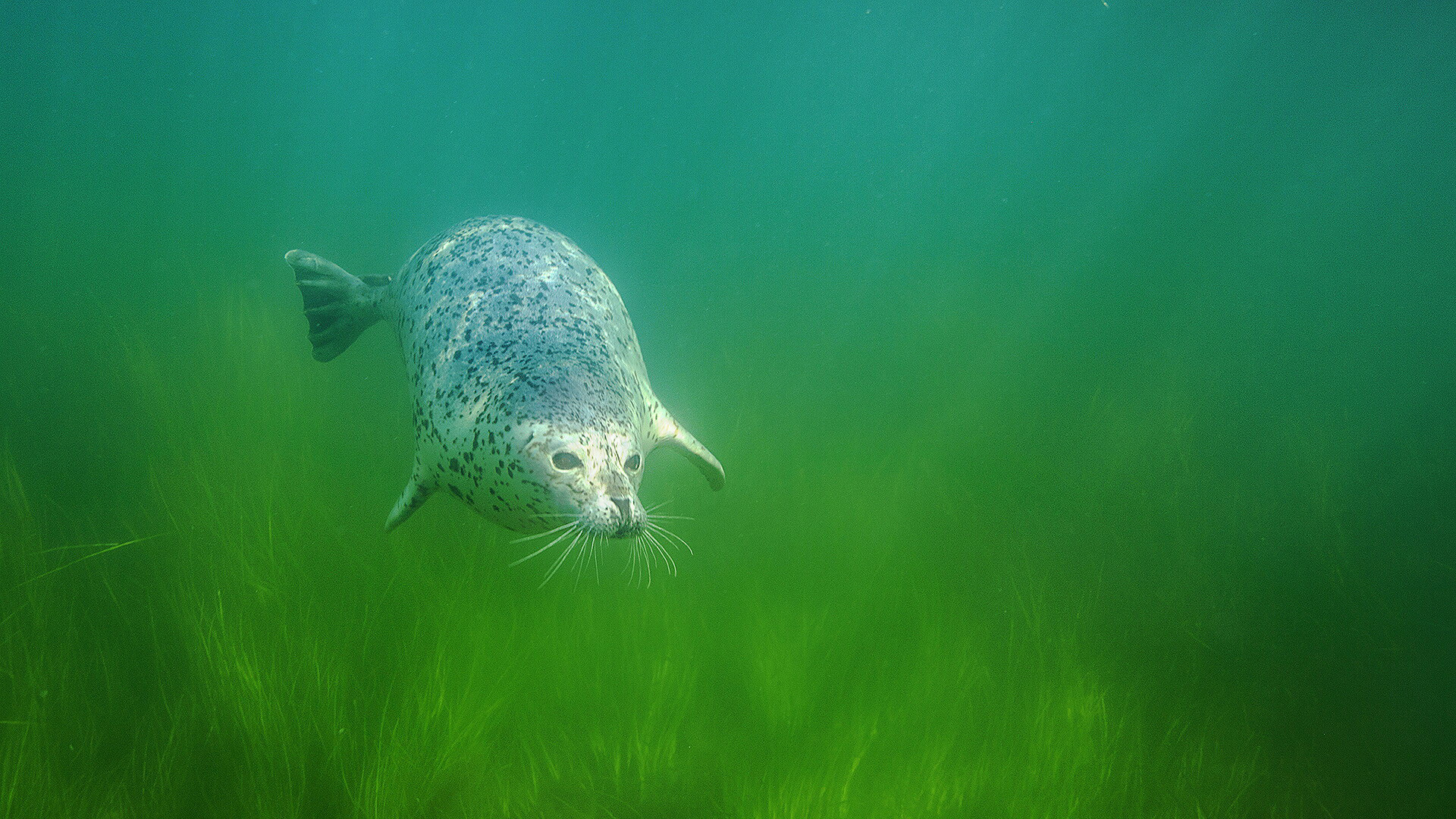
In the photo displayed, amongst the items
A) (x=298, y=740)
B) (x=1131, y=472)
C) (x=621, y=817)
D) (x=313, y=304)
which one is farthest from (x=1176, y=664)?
(x=313, y=304)

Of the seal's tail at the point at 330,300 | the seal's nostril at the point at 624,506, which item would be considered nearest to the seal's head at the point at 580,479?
the seal's nostril at the point at 624,506

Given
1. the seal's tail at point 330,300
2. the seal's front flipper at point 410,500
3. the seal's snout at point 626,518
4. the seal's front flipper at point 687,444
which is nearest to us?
the seal's snout at point 626,518

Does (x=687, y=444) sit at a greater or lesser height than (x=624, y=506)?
lesser

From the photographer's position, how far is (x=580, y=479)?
7.46ft

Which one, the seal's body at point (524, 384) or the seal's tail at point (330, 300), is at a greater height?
the seal's body at point (524, 384)

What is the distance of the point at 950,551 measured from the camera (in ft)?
17.1

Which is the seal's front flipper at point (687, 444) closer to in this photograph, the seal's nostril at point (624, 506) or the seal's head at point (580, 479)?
the seal's head at point (580, 479)

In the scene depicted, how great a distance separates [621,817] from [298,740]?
1.62m

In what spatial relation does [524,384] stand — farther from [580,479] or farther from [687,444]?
[687,444]

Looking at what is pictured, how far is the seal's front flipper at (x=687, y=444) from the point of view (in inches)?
139

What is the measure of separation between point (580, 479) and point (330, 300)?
11.5 ft

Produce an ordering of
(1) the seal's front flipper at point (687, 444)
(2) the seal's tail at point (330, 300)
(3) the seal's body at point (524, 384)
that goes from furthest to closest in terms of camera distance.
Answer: (2) the seal's tail at point (330, 300) < (1) the seal's front flipper at point (687, 444) < (3) the seal's body at point (524, 384)

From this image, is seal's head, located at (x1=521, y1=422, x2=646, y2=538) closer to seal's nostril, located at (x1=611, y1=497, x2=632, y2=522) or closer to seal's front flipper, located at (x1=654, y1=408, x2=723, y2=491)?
seal's nostril, located at (x1=611, y1=497, x2=632, y2=522)

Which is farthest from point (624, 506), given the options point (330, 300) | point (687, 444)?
point (330, 300)
